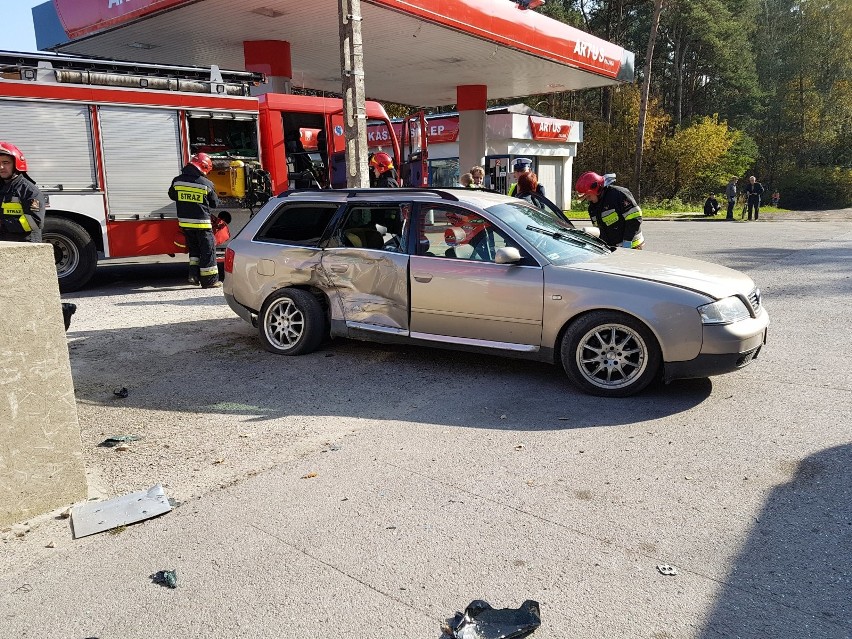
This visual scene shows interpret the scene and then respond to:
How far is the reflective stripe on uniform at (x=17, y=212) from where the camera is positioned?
23.3 ft

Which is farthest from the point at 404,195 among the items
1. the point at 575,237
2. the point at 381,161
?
the point at 381,161

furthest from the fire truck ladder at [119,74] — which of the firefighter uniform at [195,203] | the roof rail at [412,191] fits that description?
the roof rail at [412,191]

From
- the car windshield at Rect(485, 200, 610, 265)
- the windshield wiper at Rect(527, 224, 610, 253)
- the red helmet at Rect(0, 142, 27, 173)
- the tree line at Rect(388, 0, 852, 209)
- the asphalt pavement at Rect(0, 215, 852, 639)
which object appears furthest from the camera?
the tree line at Rect(388, 0, 852, 209)

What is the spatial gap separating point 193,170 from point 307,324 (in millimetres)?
4325

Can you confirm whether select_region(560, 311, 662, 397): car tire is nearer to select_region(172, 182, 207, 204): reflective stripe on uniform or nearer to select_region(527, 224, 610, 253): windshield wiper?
select_region(527, 224, 610, 253): windshield wiper

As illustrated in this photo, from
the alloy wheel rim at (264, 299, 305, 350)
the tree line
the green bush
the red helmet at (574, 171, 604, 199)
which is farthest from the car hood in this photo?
the green bush

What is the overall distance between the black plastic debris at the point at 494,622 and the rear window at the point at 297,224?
440cm

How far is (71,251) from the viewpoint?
9859 millimetres

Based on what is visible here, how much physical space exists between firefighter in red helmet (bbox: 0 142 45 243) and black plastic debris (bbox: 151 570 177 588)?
17.5ft

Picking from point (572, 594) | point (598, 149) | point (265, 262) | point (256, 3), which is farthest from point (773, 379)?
point (598, 149)

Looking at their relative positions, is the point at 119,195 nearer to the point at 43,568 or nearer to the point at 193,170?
the point at 193,170

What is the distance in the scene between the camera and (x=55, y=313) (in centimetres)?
356

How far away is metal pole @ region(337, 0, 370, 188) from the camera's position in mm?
8984

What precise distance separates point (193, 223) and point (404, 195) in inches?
175
